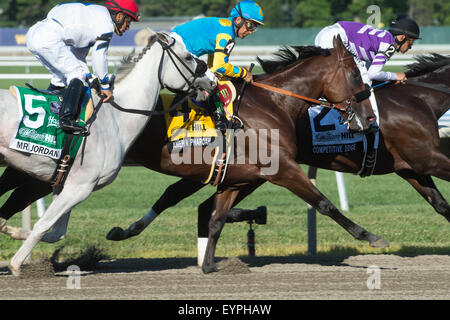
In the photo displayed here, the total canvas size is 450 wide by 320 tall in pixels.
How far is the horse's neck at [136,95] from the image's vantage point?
582 cm

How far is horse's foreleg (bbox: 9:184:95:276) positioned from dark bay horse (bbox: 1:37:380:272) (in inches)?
32.6

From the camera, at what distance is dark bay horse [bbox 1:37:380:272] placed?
614 cm

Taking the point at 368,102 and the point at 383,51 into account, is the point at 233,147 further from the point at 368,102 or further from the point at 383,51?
the point at 383,51

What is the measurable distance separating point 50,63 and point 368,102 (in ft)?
8.37

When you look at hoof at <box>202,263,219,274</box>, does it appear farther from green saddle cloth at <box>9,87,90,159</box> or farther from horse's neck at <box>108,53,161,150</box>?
green saddle cloth at <box>9,87,90,159</box>

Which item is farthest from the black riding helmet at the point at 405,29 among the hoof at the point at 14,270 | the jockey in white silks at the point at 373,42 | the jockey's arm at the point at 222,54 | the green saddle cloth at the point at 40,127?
the hoof at the point at 14,270

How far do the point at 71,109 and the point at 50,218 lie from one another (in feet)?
2.58

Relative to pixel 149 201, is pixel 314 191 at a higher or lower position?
lower

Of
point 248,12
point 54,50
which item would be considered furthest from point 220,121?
point 54,50

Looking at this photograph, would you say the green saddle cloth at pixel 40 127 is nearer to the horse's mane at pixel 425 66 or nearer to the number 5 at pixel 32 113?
the number 5 at pixel 32 113

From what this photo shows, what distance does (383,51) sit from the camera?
6965 millimetres

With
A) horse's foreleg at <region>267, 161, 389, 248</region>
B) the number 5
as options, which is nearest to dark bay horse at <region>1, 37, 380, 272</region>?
horse's foreleg at <region>267, 161, 389, 248</region>

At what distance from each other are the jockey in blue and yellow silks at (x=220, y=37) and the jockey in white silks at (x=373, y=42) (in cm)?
111

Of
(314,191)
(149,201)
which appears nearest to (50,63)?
(314,191)
